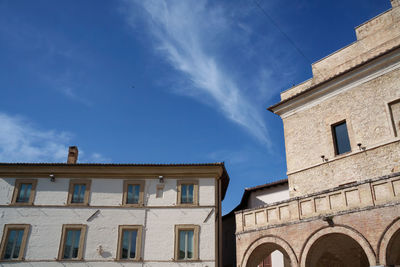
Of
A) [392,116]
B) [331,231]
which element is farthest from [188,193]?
[392,116]

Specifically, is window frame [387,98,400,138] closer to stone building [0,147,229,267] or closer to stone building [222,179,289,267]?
stone building [222,179,289,267]

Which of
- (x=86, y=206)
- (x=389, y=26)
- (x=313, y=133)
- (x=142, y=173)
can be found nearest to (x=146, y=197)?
(x=142, y=173)

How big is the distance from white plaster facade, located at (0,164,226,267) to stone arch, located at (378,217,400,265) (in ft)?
31.9

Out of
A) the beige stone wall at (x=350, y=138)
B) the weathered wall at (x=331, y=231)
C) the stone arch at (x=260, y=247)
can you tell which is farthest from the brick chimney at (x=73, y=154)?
the stone arch at (x=260, y=247)

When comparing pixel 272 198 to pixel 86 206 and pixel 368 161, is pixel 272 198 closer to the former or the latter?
pixel 368 161

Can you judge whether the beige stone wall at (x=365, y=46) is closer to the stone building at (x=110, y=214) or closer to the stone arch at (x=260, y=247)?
the stone building at (x=110, y=214)

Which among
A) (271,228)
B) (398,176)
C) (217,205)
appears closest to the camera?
(398,176)

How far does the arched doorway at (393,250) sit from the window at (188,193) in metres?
11.3

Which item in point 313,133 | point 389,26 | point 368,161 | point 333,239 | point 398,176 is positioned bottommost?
point 333,239

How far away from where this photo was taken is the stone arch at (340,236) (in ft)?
43.7

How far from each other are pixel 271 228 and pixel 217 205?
231 inches

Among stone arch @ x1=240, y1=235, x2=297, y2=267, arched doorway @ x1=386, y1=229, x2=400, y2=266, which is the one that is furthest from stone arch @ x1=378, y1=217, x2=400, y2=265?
stone arch @ x1=240, y1=235, x2=297, y2=267

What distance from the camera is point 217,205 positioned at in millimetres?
22328

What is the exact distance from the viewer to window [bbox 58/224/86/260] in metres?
21.3
